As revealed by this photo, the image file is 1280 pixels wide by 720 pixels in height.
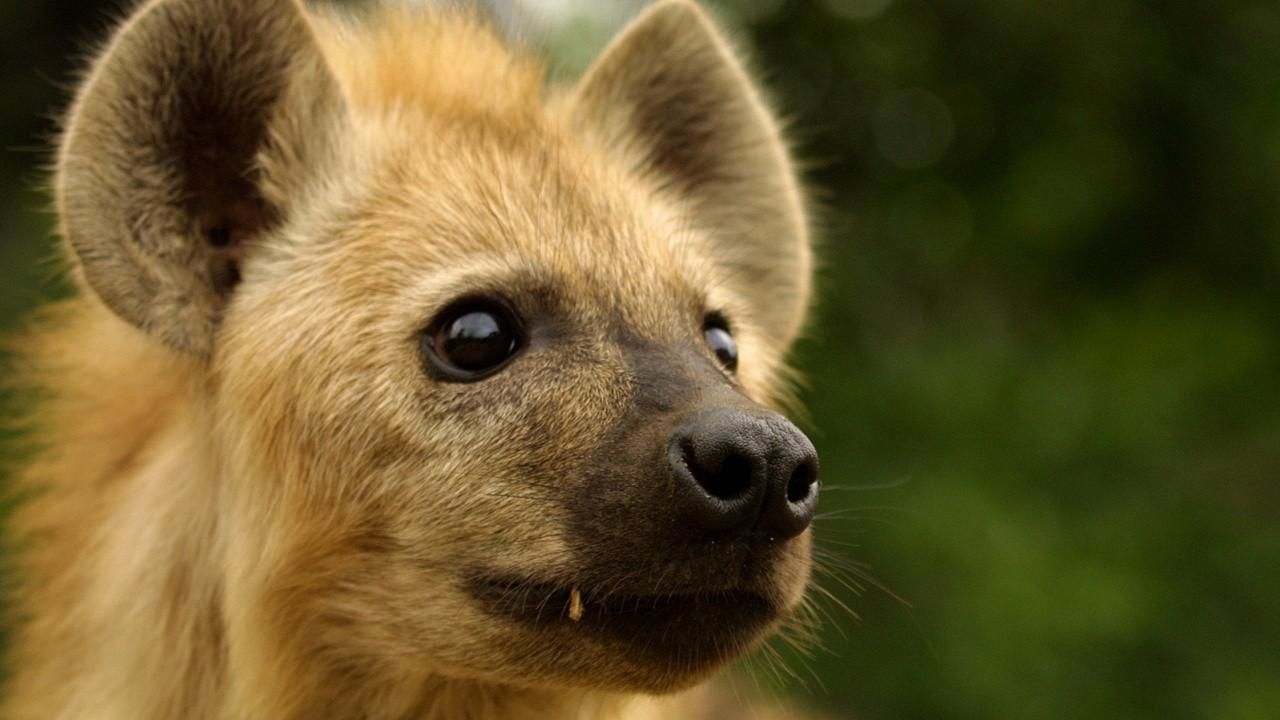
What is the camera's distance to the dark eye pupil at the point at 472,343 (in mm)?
1759

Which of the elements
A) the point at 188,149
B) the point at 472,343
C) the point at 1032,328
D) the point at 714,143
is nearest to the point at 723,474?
the point at 472,343

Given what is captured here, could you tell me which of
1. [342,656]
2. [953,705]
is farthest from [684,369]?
[953,705]

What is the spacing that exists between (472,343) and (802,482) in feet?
1.49

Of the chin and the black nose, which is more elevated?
the black nose

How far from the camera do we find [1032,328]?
4535mm

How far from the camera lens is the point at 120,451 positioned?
2.04 metres

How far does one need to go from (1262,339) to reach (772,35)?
181 cm

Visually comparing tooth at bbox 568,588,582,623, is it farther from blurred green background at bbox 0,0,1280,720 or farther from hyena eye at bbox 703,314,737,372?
blurred green background at bbox 0,0,1280,720

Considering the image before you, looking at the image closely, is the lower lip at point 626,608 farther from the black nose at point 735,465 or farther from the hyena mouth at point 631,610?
the black nose at point 735,465

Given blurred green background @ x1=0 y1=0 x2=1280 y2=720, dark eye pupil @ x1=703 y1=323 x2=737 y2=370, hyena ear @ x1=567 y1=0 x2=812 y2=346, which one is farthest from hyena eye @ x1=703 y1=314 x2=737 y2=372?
blurred green background @ x1=0 y1=0 x2=1280 y2=720

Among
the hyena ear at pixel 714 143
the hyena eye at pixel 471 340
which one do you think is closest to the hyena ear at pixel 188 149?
the hyena eye at pixel 471 340

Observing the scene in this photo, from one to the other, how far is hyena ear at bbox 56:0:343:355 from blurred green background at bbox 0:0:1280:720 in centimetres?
188

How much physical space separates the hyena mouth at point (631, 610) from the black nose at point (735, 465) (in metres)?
0.11

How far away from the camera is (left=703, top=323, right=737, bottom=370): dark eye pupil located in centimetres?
202
